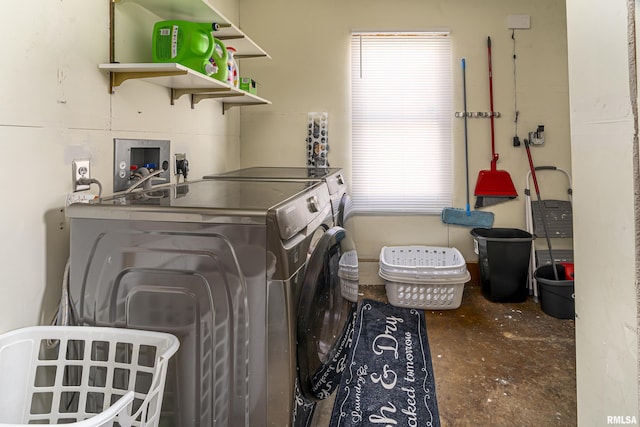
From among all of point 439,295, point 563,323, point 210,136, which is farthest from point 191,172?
point 563,323

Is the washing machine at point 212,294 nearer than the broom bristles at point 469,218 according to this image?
Yes

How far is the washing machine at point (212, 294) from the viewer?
39.0 inches

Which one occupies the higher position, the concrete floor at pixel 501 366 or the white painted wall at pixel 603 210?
the white painted wall at pixel 603 210

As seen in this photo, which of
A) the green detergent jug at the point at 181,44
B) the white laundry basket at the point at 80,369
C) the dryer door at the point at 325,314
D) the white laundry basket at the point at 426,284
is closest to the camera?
the white laundry basket at the point at 80,369

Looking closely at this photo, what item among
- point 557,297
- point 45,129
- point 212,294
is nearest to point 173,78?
point 45,129

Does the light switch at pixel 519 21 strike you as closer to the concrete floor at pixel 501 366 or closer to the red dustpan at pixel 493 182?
the red dustpan at pixel 493 182

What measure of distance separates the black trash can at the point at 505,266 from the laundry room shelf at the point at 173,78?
6.70 ft

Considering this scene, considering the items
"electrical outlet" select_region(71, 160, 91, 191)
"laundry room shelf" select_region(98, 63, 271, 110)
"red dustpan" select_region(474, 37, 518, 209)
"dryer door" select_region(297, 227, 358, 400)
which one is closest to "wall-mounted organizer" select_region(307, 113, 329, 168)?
"laundry room shelf" select_region(98, 63, 271, 110)

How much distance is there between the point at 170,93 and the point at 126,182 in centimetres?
60

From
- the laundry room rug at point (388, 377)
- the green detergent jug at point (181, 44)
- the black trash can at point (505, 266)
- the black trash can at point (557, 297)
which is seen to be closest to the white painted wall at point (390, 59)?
the black trash can at point (505, 266)

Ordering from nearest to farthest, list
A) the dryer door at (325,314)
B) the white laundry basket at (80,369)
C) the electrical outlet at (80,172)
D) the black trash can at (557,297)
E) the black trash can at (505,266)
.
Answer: the white laundry basket at (80,369) → the dryer door at (325,314) → the electrical outlet at (80,172) → the black trash can at (557,297) → the black trash can at (505,266)

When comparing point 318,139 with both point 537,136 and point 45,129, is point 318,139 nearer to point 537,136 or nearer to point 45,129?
point 537,136

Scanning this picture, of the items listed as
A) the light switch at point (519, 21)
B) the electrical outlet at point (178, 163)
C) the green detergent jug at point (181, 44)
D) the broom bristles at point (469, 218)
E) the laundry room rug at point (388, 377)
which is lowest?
the laundry room rug at point (388, 377)

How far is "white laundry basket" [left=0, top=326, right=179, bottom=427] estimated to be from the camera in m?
0.95
